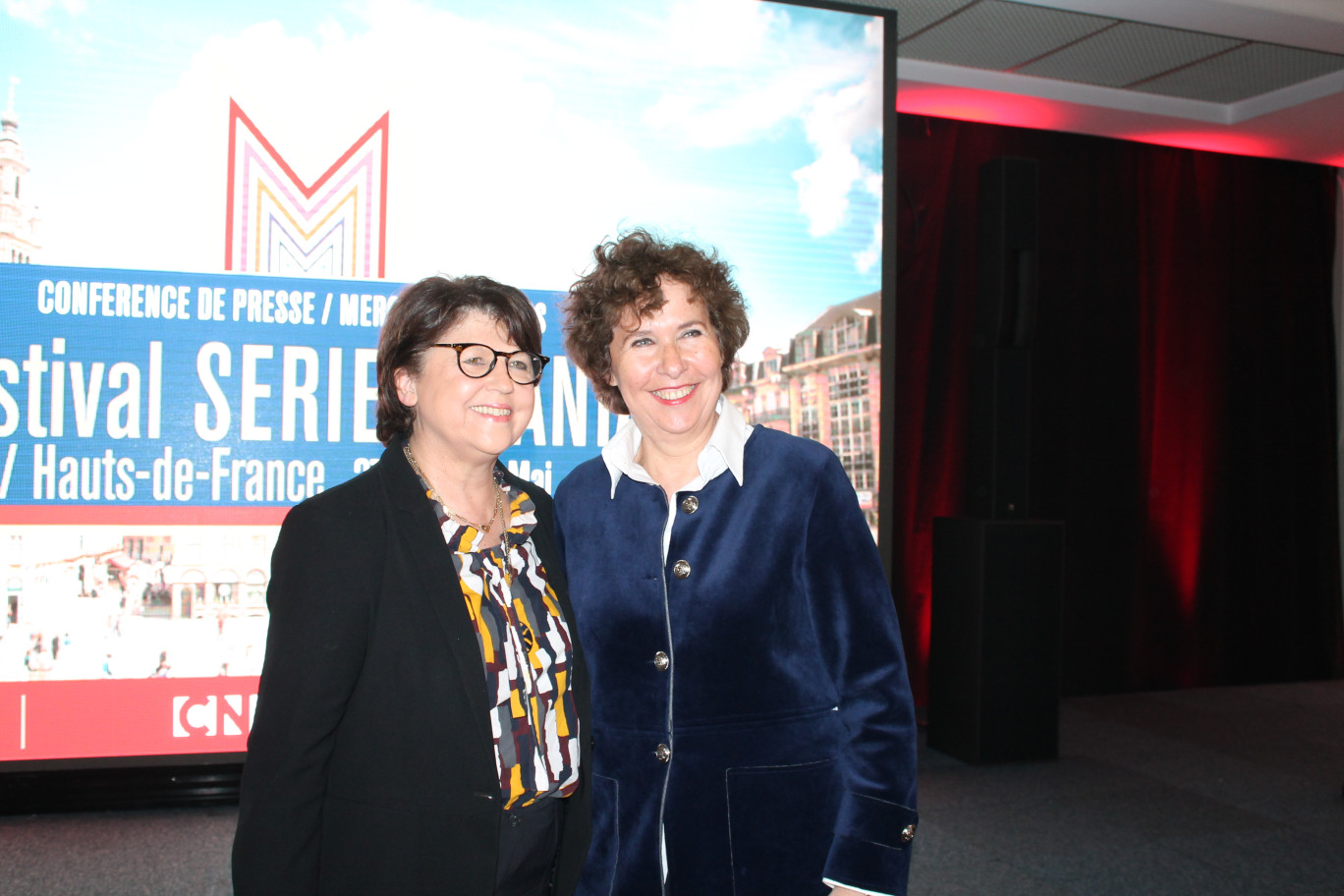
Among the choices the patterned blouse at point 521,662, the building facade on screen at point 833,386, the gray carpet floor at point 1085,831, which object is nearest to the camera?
the patterned blouse at point 521,662

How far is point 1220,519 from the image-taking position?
5500 mm

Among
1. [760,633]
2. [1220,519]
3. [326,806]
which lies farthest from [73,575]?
[1220,519]

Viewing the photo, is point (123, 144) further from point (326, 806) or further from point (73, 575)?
point (326, 806)

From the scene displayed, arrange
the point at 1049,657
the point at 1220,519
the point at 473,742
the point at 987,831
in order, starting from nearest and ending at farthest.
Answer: the point at 473,742 < the point at 987,831 < the point at 1049,657 < the point at 1220,519

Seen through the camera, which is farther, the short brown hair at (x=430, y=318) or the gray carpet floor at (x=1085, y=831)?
the gray carpet floor at (x=1085, y=831)

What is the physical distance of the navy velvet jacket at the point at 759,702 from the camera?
1.29 meters

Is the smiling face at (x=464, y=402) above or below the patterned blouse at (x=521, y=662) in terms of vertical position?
above

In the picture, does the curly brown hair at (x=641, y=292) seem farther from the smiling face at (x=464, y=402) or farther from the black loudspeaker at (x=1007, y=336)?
the black loudspeaker at (x=1007, y=336)

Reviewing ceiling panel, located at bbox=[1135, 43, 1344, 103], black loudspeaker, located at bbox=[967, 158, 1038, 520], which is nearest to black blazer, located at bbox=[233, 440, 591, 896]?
black loudspeaker, located at bbox=[967, 158, 1038, 520]

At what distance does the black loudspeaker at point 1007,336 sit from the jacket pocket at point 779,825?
292cm

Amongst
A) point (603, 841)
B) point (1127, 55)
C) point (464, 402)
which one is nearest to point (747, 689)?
point (603, 841)

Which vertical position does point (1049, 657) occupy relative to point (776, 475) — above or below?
below

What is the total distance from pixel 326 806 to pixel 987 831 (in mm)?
2664

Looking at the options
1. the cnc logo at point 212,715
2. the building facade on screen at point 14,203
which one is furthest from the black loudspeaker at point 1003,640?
the building facade on screen at point 14,203
